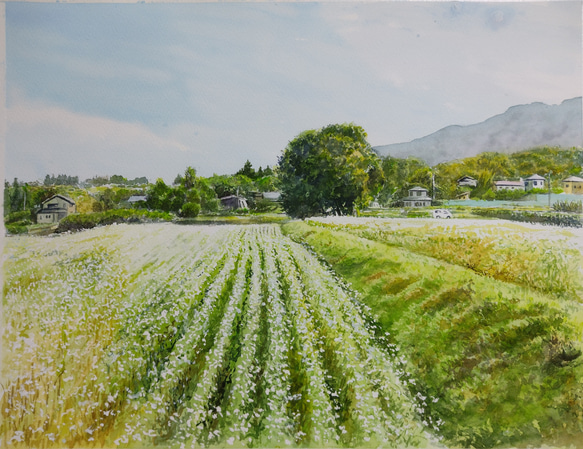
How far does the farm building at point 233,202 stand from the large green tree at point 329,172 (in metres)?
0.43

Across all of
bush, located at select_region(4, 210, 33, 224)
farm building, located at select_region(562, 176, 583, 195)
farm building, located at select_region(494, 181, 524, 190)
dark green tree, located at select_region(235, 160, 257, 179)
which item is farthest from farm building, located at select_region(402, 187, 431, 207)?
bush, located at select_region(4, 210, 33, 224)

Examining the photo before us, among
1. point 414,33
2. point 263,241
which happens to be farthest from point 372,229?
point 414,33

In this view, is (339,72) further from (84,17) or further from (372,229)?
(84,17)

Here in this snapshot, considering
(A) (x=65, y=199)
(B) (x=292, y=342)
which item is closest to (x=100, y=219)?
(A) (x=65, y=199)

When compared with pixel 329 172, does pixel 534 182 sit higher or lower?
lower

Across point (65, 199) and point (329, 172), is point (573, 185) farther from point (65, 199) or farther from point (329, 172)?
point (65, 199)

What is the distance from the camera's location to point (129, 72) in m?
3.94

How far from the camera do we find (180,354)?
344cm

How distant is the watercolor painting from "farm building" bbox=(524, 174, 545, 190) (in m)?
0.02

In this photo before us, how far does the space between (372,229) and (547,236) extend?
1.59 meters

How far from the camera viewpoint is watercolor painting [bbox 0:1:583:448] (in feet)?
11.9

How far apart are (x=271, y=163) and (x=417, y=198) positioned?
1.47 m

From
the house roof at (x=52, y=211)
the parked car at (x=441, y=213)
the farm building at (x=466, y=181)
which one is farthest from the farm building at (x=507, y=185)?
the house roof at (x=52, y=211)

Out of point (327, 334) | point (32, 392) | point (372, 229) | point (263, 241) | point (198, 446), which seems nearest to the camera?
point (198, 446)
